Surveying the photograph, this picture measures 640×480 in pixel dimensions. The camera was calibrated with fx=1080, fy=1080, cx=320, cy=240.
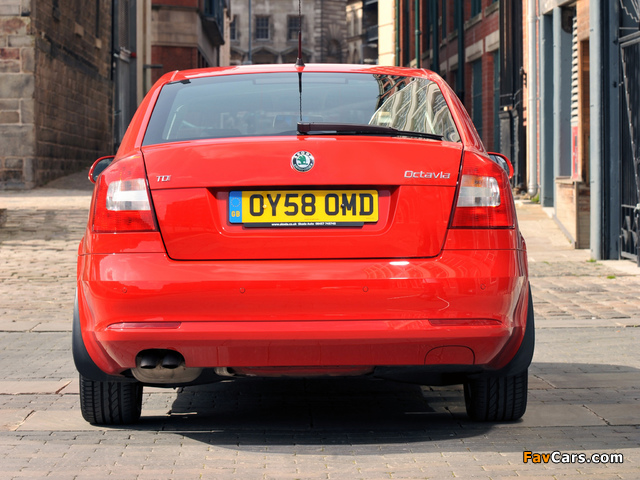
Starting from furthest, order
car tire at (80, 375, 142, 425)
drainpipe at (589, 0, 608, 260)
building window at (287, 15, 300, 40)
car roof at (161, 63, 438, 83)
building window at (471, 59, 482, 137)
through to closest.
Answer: building window at (287, 15, 300, 40) < building window at (471, 59, 482, 137) < drainpipe at (589, 0, 608, 260) < car roof at (161, 63, 438, 83) < car tire at (80, 375, 142, 425)

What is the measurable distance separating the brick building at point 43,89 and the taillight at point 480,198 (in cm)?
1812

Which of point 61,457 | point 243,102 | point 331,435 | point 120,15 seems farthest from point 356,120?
point 120,15

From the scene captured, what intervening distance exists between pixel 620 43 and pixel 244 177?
9598 millimetres

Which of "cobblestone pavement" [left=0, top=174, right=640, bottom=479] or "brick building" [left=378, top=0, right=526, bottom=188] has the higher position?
"brick building" [left=378, top=0, right=526, bottom=188]

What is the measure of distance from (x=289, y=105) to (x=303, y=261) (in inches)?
37.6

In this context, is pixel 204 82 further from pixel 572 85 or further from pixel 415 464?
pixel 572 85

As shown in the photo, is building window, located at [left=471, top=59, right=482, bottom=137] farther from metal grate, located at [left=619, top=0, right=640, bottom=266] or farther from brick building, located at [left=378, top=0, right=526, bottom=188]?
metal grate, located at [left=619, top=0, right=640, bottom=266]

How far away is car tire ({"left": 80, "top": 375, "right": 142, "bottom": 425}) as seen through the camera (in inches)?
190

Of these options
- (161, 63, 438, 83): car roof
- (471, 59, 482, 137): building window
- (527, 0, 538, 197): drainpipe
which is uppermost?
(471, 59, 482, 137): building window

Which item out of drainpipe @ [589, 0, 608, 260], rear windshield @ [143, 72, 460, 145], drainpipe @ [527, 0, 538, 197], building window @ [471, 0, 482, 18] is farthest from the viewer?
building window @ [471, 0, 482, 18]

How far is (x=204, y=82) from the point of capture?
5102 millimetres

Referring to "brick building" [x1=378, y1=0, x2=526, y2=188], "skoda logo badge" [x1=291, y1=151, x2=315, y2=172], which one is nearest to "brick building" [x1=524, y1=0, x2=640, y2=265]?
"brick building" [x1=378, y1=0, x2=526, y2=188]

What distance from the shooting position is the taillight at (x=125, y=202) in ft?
14.1

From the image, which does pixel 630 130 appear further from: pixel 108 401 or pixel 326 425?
pixel 108 401
